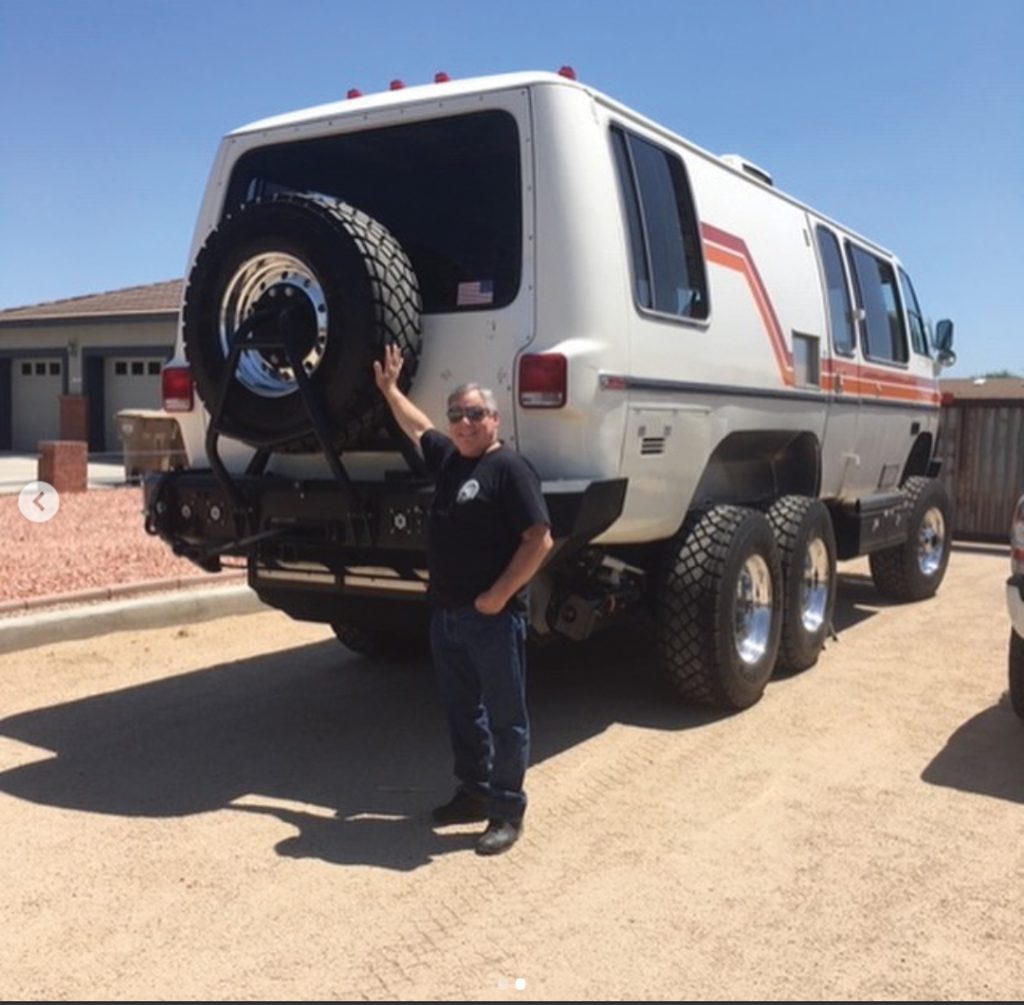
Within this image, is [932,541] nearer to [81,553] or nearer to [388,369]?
[388,369]

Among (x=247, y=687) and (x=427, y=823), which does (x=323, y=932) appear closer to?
(x=427, y=823)

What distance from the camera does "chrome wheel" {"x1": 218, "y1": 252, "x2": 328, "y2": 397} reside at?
4543mm

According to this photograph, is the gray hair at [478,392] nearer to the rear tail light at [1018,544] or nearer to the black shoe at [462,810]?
the black shoe at [462,810]

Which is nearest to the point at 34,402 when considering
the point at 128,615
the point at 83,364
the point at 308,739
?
the point at 83,364

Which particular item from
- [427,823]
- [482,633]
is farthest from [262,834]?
[482,633]

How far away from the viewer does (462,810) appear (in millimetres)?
4258

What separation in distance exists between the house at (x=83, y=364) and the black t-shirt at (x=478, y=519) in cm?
1950

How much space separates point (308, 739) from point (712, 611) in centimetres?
200

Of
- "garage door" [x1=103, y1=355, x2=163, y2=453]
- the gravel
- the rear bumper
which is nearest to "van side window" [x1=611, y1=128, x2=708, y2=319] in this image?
the rear bumper

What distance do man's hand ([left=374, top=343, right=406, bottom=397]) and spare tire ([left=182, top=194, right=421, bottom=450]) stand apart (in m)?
0.03

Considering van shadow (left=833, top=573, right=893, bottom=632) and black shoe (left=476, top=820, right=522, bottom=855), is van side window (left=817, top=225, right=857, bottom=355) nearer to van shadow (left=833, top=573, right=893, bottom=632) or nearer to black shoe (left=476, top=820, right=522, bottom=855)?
van shadow (left=833, top=573, right=893, bottom=632)

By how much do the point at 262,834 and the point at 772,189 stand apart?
4711mm

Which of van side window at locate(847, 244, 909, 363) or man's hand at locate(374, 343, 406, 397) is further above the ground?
van side window at locate(847, 244, 909, 363)

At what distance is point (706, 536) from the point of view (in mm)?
5512
